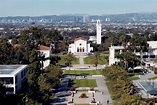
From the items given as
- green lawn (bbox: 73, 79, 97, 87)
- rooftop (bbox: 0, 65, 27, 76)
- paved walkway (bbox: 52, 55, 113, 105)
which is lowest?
green lawn (bbox: 73, 79, 97, 87)

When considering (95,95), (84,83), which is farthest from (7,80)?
(84,83)

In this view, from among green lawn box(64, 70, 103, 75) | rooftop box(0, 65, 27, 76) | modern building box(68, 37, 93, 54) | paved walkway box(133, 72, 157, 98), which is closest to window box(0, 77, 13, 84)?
rooftop box(0, 65, 27, 76)

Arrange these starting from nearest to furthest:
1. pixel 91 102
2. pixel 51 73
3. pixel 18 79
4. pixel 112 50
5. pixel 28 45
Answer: pixel 91 102 < pixel 18 79 < pixel 51 73 < pixel 28 45 < pixel 112 50

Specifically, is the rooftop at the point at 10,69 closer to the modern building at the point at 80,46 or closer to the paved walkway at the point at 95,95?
the paved walkway at the point at 95,95

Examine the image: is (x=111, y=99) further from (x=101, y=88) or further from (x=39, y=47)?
(x=39, y=47)

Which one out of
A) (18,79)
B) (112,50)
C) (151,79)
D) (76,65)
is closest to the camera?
(18,79)

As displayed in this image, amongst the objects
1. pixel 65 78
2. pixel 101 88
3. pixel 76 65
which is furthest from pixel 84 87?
Result: pixel 76 65

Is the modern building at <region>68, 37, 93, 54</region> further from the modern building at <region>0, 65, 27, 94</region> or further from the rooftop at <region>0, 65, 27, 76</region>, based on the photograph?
the modern building at <region>0, 65, 27, 94</region>

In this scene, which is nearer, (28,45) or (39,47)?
(28,45)
